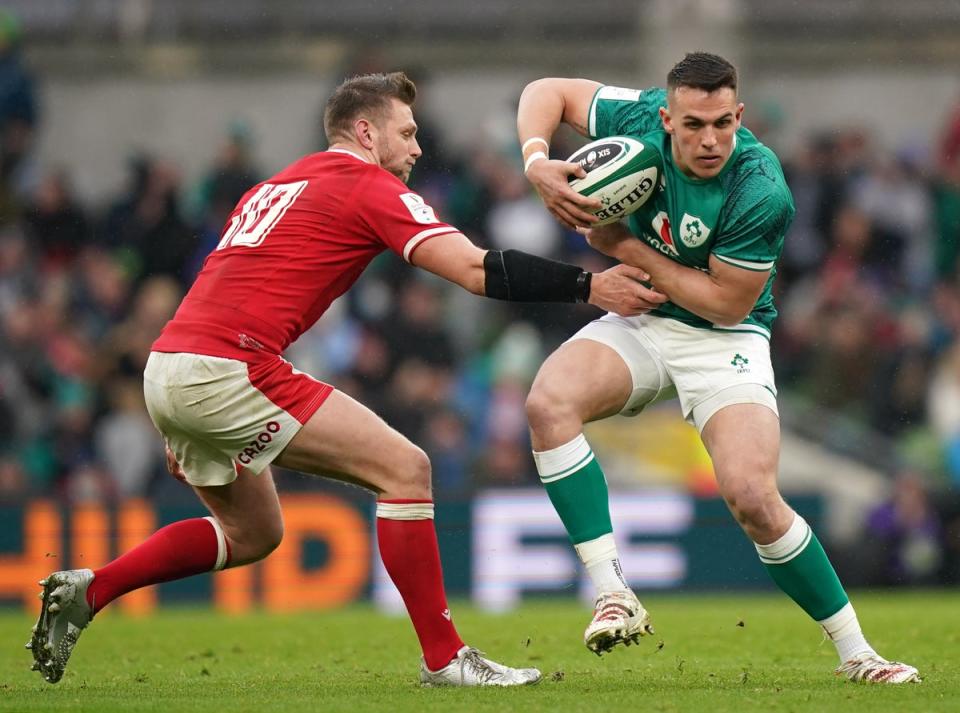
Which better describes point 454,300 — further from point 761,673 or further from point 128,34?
point 761,673

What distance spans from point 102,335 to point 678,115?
28.9 ft

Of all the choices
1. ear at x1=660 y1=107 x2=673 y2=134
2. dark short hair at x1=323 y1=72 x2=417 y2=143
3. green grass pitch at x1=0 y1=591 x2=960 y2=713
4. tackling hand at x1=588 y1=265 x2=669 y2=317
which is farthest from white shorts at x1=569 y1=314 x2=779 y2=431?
dark short hair at x1=323 y1=72 x2=417 y2=143

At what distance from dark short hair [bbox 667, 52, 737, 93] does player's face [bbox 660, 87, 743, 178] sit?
0.02m

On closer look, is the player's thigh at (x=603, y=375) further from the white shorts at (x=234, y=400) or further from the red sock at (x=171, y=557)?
the red sock at (x=171, y=557)

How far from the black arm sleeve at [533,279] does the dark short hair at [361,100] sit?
829 millimetres

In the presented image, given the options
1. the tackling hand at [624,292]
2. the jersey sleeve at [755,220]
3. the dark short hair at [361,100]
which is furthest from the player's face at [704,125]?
the dark short hair at [361,100]

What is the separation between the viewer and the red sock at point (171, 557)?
21.2 feet

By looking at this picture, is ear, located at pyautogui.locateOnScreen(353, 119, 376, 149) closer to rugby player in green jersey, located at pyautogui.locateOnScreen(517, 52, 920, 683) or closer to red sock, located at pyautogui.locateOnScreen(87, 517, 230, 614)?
rugby player in green jersey, located at pyautogui.locateOnScreen(517, 52, 920, 683)

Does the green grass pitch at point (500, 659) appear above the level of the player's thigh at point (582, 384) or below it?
below

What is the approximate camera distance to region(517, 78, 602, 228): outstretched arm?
20.0ft

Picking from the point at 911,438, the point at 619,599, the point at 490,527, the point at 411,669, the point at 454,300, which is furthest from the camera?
the point at 454,300

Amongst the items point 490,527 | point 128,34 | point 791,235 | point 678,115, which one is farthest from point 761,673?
point 128,34

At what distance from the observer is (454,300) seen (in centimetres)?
1413

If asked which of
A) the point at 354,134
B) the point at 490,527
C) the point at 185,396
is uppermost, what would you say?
the point at 354,134
